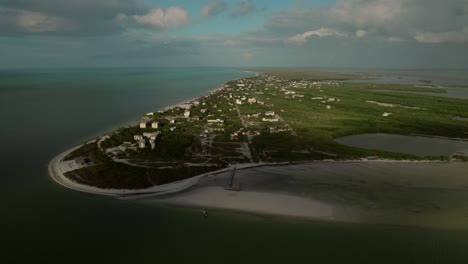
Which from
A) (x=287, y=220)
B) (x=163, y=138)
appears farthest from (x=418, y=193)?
(x=163, y=138)

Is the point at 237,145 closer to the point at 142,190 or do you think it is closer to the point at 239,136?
the point at 239,136

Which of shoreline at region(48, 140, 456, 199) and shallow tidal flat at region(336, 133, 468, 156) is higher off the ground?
shallow tidal flat at region(336, 133, 468, 156)

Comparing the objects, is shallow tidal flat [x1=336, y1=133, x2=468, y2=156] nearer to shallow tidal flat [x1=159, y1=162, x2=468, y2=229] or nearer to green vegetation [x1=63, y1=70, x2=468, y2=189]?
green vegetation [x1=63, y1=70, x2=468, y2=189]

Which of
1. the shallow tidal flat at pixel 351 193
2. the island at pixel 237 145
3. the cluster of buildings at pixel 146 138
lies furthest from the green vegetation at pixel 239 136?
the shallow tidal flat at pixel 351 193

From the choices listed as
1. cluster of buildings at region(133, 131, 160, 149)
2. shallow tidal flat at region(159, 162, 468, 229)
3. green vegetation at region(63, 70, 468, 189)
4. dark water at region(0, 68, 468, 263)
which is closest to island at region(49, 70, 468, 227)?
cluster of buildings at region(133, 131, 160, 149)

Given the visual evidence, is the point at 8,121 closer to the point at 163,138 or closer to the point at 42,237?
the point at 163,138

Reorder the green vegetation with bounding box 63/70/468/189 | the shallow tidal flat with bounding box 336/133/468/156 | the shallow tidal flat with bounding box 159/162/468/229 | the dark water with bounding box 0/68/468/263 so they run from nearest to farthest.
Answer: the dark water with bounding box 0/68/468/263, the shallow tidal flat with bounding box 159/162/468/229, the green vegetation with bounding box 63/70/468/189, the shallow tidal flat with bounding box 336/133/468/156

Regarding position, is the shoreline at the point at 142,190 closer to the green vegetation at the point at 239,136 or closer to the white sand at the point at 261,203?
the green vegetation at the point at 239,136
